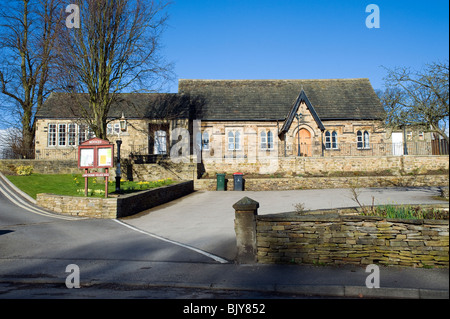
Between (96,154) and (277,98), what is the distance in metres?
24.3

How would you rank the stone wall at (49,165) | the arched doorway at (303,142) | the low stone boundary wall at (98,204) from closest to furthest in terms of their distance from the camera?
1. the low stone boundary wall at (98,204)
2. the stone wall at (49,165)
3. the arched doorway at (303,142)

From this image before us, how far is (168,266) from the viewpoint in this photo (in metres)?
7.51

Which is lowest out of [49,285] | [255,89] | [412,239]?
[49,285]

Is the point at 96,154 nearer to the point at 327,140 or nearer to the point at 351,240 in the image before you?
the point at 351,240

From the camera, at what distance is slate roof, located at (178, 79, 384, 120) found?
33312 millimetres

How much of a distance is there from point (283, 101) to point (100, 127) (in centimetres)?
2062

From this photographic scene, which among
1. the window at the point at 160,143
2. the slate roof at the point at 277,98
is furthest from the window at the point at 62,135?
the slate roof at the point at 277,98

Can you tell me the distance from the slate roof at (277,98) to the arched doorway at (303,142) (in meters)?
3.30

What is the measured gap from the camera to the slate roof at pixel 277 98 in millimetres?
33312

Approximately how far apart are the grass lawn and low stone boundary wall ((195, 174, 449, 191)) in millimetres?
6182

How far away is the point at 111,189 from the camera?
18297 mm

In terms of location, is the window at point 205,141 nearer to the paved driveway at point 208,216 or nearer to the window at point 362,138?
the paved driveway at point 208,216
